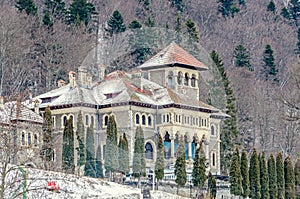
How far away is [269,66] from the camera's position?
10188 cm

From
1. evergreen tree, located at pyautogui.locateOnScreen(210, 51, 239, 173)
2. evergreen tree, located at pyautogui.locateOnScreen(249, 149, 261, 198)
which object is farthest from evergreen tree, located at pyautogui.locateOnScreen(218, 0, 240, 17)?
evergreen tree, located at pyautogui.locateOnScreen(249, 149, 261, 198)

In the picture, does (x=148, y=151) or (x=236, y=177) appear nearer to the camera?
(x=236, y=177)

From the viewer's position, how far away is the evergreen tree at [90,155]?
2322 inches

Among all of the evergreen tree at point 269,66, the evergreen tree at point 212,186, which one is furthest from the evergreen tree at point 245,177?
the evergreen tree at point 269,66

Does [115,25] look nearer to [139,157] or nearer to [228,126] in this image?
[228,126]

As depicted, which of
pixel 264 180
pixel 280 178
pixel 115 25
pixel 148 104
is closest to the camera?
pixel 264 180

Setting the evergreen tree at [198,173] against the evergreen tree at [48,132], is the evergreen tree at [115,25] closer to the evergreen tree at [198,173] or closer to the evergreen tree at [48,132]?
the evergreen tree at [48,132]

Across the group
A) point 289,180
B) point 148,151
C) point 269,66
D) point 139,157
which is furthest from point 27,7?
point 289,180

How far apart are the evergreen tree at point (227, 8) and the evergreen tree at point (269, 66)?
17.7 metres

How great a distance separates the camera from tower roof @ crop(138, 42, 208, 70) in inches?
2227

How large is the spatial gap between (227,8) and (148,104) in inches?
2125

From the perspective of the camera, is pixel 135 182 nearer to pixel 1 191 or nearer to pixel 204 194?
pixel 204 194

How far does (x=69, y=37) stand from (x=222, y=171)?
1450 centimetres

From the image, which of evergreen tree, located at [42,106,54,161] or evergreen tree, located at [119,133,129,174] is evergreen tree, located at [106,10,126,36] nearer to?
evergreen tree, located at [119,133,129,174]
